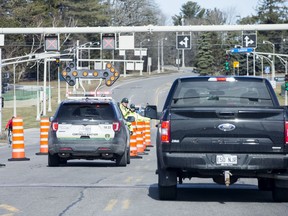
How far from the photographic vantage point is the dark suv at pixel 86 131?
19.8 m

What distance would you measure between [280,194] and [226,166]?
141 centimetres

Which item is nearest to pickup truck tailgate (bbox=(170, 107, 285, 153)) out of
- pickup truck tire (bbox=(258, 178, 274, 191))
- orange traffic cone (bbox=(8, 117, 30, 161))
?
pickup truck tire (bbox=(258, 178, 274, 191))

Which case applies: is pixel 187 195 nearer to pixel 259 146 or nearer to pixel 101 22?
pixel 259 146

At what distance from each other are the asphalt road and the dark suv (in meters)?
0.46

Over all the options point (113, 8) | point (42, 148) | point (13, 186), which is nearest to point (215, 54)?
point (113, 8)

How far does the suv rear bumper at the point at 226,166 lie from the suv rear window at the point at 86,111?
27.2 feet

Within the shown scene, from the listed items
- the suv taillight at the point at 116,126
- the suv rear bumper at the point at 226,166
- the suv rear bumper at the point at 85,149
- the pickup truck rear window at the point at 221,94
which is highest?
the pickup truck rear window at the point at 221,94

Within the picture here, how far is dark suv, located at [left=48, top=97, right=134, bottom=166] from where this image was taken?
19812 mm

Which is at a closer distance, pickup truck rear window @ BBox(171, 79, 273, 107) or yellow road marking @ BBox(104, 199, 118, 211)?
yellow road marking @ BBox(104, 199, 118, 211)

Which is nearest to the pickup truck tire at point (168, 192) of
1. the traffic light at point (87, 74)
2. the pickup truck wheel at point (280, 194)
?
the pickup truck wheel at point (280, 194)

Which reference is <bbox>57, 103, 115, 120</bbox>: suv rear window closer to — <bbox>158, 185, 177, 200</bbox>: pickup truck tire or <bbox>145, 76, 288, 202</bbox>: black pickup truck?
<bbox>158, 185, 177, 200</bbox>: pickup truck tire

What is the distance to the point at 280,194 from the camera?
1270cm

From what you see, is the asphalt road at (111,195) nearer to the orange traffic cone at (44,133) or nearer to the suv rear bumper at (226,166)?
the suv rear bumper at (226,166)

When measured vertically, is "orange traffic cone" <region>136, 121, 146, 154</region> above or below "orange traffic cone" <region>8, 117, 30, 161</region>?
below
